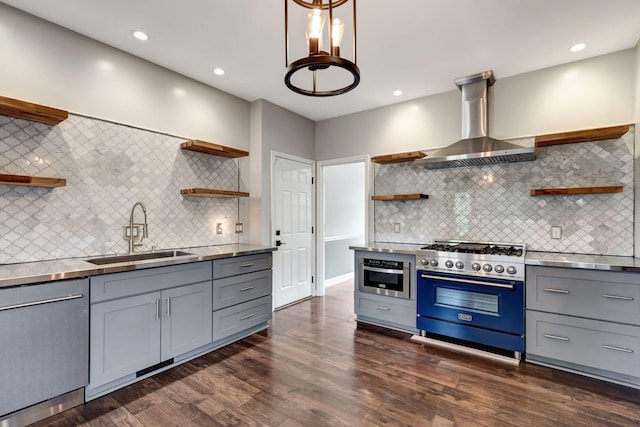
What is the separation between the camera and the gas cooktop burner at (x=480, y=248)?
293 centimetres

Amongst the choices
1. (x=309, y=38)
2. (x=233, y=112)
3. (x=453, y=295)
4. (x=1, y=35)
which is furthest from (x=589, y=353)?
(x=1, y=35)

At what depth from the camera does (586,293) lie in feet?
8.00

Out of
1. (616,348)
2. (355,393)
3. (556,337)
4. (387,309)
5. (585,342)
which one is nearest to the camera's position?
(355,393)

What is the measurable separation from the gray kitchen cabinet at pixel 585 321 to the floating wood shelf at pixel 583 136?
3.89 ft

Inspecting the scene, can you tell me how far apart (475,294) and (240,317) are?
2326mm

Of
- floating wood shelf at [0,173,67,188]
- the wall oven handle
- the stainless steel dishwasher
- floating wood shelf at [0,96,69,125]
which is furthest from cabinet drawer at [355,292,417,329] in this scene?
floating wood shelf at [0,96,69,125]

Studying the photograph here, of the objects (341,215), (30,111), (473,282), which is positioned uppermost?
(30,111)

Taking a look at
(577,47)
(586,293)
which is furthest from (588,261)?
(577,47)

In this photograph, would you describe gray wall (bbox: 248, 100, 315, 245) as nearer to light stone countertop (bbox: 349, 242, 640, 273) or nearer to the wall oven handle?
the wall oven handle

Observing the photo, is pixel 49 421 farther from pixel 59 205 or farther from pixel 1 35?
pixel 1 35

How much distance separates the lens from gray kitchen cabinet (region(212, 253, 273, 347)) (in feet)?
9.55

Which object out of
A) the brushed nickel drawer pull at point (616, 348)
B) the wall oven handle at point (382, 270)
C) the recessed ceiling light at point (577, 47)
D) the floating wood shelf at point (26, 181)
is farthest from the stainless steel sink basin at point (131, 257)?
the recessed ceiling light at point (577, 47)

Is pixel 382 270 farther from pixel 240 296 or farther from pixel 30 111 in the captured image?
pixel 30 111

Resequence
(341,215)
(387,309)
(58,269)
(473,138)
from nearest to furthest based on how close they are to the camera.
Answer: (58,269)
(473,138)
(387,309)
(341,215)
